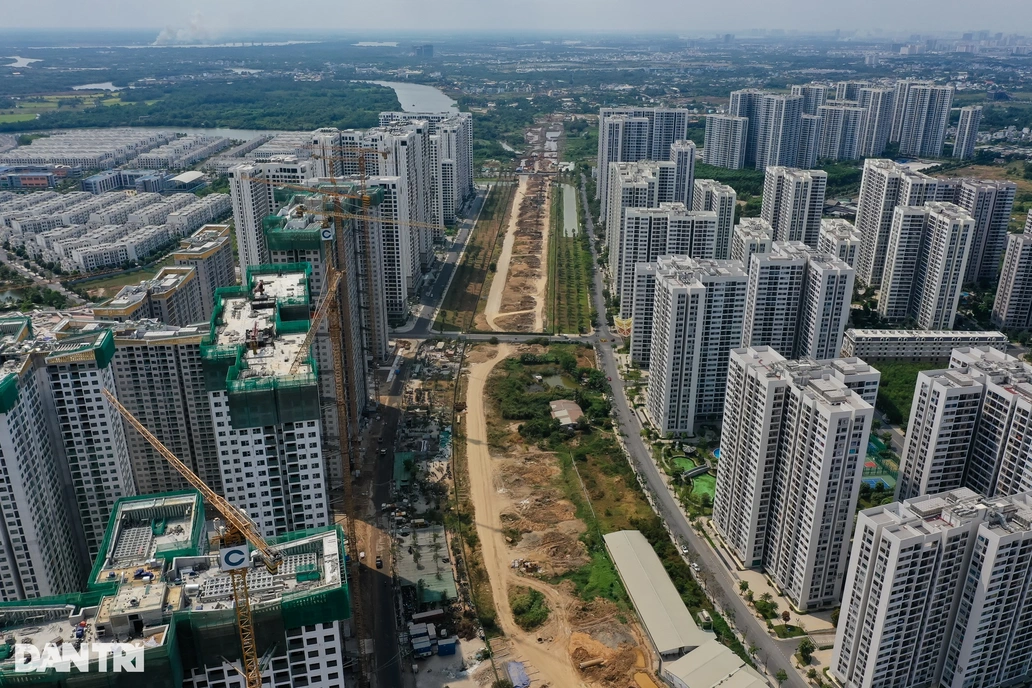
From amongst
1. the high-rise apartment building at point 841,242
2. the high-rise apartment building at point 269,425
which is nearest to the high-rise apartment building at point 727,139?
the high-rise apartment building at point 841,242

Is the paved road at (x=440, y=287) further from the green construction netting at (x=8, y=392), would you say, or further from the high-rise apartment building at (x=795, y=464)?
the green construction netting at (x=8, y=392)

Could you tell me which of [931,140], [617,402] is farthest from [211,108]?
[617,402]

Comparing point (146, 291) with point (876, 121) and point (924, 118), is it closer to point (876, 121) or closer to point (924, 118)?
point (876, 121)

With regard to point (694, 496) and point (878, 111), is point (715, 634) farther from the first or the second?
point (878, 111)

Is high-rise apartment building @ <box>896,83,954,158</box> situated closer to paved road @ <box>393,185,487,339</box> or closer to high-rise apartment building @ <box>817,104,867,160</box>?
high-rise apartment building @ <box>817,104,867,160</box>

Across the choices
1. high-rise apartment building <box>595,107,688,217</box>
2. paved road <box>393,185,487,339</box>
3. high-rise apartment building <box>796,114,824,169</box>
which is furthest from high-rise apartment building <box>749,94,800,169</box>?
paved road <box>393,185,487,339</box>

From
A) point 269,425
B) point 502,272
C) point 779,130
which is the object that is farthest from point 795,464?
point 779,130
